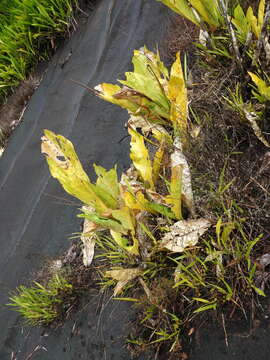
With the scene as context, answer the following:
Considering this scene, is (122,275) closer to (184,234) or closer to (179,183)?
(184,234)

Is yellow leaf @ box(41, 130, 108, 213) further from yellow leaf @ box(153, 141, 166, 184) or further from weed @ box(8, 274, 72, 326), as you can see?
weed @ box(8, 274, 72, 326)

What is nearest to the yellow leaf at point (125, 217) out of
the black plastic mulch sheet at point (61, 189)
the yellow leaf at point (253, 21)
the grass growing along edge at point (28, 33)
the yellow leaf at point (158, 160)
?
the yellow leaf at point (158, 160)

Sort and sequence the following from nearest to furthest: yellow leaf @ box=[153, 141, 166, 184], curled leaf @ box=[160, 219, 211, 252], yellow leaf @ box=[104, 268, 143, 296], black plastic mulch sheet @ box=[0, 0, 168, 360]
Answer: curled leaf @ box=[160, 219, 211, 252]
yellow leaf @ box=[104, 268, 143, 296]
yellow leaf @ box=[153, 141, 166, 184]
black plastic mulch sheet @ box=[0, 0, 168, 360]

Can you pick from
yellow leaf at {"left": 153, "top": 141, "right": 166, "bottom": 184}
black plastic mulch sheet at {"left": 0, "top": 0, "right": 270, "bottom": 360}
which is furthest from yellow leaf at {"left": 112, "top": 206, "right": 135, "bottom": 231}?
black plastic mulch sheet at {"left": 0, "top": 0, "right": 270, "bottom": 360}

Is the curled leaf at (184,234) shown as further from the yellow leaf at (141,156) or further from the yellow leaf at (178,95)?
the yellow leaf at (178,95)

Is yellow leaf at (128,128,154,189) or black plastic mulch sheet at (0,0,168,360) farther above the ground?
yellow leaf at (128,128,154,189)

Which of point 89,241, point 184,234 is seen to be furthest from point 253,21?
point 89,241

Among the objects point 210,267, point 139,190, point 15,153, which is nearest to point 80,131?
point 15,153
